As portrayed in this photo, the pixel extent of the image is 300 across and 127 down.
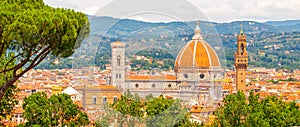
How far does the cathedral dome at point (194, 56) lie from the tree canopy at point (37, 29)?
109 inches

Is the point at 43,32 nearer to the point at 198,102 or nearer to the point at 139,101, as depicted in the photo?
the point at 139,101

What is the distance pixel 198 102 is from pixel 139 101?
2367mm

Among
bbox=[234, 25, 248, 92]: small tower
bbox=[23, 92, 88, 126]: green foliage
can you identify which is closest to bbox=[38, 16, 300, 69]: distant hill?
bbox=[23, 92, 88, 126]: green foliage

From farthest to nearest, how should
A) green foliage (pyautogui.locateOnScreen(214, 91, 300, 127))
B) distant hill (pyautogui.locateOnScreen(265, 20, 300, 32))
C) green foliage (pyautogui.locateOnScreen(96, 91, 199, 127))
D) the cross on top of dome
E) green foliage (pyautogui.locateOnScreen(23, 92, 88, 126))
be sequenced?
1. distant hill (pyautogui.locateOnScreen(265, 20, 300, 32))
2. green foliage (pyautogui.locateOnScreen(23, 92, 88, 126))
3. green foliage (pyautogui.locateOnScreen(214, 91, 300, 127))
4. green foliage (pyautogui.locateOnScreen(96, 91, 199, 127))
5. the cross on top of dome

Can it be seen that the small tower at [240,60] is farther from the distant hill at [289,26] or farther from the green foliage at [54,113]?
the distant hill at [289,26]

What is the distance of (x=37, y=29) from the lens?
7.86 metres

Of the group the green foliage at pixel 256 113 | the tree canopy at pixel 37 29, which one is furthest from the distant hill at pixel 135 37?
the tree canopy at pixel 37 29

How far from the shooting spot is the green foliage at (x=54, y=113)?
Result: 1257 centimetres

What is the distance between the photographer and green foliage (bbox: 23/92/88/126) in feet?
41.2

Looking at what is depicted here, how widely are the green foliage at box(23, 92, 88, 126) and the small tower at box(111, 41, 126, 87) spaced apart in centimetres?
103

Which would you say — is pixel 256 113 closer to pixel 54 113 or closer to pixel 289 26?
Answer: pixel 54 113

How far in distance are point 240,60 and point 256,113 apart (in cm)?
2730

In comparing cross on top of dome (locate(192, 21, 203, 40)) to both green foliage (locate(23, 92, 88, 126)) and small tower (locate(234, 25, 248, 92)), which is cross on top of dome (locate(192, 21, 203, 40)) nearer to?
green foliage (locate(23, 92, 88, 126))

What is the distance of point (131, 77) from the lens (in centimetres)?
1370
